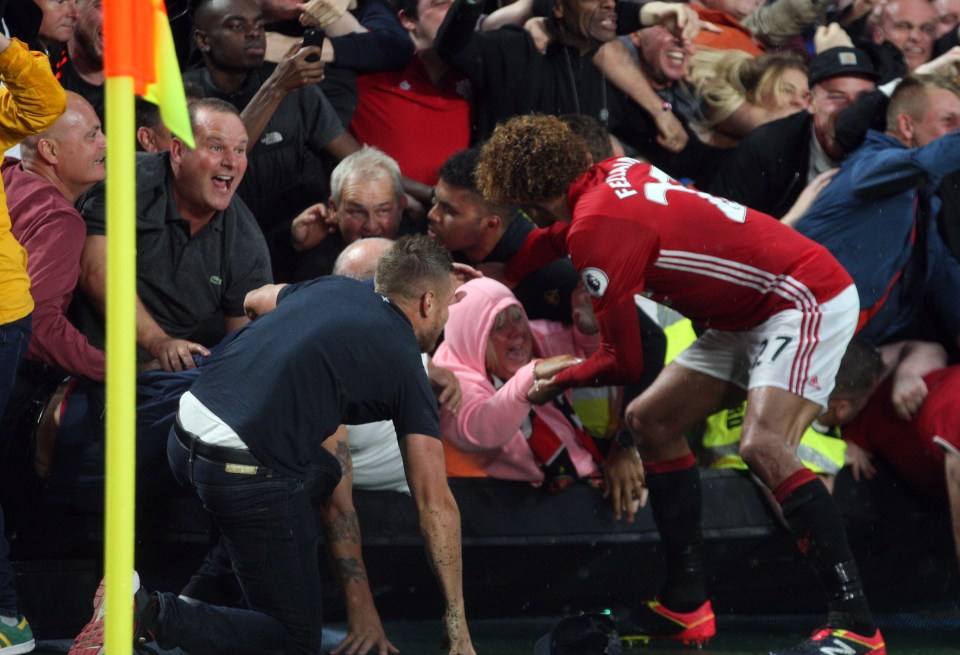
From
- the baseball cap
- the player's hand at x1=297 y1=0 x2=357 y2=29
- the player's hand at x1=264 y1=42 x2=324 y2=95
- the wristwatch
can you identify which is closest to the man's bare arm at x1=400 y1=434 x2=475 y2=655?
the wristwatch

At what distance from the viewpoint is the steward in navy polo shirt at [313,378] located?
3727 millimetres

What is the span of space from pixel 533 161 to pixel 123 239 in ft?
7.76

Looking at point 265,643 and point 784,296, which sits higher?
point 784,296

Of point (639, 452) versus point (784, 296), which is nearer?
point (784, 296)

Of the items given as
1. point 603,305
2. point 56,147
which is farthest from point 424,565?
point 56,147

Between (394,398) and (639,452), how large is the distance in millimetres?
1326

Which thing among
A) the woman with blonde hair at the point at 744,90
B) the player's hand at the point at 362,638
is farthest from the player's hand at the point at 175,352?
the woman with blonde hair at the point at 744,90

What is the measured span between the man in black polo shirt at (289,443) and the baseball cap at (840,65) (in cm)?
278

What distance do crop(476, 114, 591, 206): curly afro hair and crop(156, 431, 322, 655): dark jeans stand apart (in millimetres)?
1263

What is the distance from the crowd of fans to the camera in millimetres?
4391

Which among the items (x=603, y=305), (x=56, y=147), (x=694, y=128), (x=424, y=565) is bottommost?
(x=424, y=565)

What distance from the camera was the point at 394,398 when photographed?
380cm

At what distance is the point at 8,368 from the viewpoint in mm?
3984

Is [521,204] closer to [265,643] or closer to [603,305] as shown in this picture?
[603,305]
